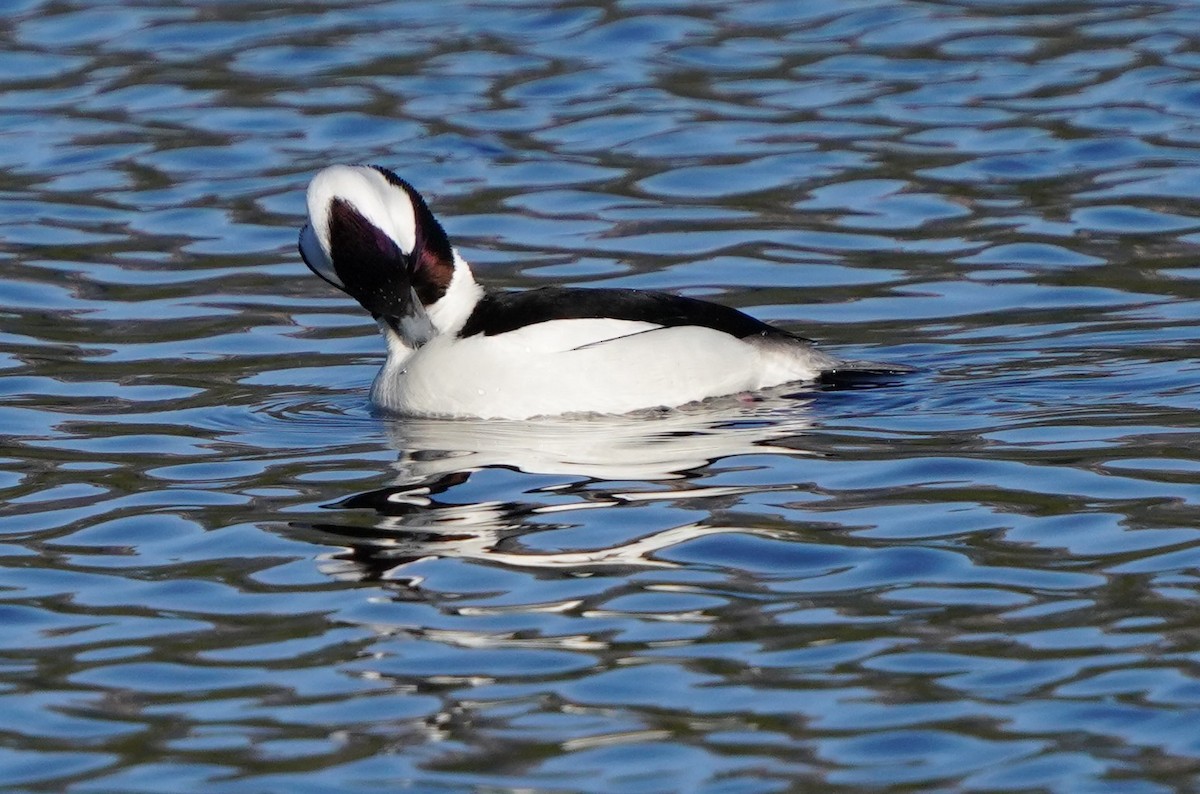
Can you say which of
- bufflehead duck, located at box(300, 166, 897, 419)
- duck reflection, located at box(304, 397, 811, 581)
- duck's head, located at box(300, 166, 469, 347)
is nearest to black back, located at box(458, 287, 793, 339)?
bufflehead duck, located at box(300, 166, 897, 419)

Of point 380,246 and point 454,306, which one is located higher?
point 380,246

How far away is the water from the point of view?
6039 mm

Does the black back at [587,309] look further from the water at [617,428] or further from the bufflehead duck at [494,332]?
the water at [617,428]

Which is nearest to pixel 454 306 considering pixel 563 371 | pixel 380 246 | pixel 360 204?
pixel 380 246

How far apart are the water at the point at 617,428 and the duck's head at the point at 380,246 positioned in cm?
59

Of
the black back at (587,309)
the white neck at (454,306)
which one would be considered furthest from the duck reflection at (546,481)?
the white neck at (454,306)

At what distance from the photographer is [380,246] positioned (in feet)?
32.6

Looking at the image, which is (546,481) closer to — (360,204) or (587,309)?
(587,309)

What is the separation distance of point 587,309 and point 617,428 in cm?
56

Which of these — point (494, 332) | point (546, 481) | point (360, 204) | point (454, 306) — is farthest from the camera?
point (454, 306)

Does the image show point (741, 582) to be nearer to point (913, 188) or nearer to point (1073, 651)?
point (1073, 651)

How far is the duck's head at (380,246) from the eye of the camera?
9641 mm

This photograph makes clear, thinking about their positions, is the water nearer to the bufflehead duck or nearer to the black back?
the bufflehead duck

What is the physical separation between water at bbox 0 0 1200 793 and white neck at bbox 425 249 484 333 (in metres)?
0.61
